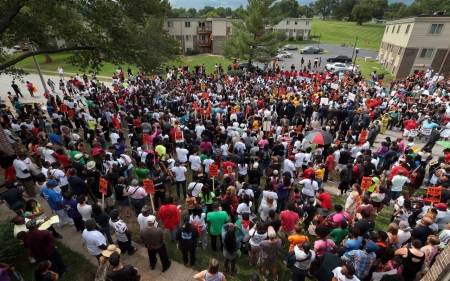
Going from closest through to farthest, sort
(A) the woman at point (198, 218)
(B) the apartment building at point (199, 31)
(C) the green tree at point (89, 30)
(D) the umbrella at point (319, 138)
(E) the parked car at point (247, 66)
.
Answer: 1. (A) the woman at point (198, 218)
2. (D) the umbrella at point (319, 138)
3. (C) the green tree at point (89, 30)
4. (E) the parked car at point (247, 66)
5. (B) the apartment building at point (199, 31)

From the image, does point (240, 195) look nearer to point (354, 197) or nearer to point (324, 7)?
point (354, 197)

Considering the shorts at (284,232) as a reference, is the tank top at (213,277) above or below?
above

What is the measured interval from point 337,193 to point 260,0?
30.2 meters

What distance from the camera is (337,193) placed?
32.7 ft

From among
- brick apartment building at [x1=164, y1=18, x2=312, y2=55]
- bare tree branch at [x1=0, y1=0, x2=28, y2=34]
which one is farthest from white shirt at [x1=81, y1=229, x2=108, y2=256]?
brick apartment building at [x1=164, y1=18, x2=312, y2=55]

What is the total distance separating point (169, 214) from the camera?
6.35 metres

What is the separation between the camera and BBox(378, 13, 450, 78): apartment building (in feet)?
89.2

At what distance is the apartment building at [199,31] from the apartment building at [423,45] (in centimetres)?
2994

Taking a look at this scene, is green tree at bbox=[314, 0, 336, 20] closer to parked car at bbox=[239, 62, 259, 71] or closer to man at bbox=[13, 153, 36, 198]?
parked car at bbox=[239, 62, 259, 71]

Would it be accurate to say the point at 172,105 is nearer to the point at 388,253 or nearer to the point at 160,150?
the point at 160,150

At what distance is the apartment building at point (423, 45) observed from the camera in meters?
27.2

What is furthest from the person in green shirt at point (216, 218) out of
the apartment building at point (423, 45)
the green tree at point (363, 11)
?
the green tree at point (363, 11)

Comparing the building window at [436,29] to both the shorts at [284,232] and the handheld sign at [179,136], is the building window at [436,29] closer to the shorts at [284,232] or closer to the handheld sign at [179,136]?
the handheld sign at [179,136]

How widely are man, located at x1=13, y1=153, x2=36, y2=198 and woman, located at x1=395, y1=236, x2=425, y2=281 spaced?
11.0 meters
